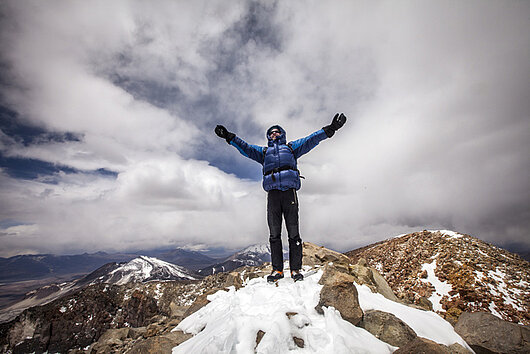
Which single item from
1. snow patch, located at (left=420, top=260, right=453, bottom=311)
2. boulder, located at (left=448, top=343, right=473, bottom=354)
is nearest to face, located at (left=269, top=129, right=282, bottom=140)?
boulder, located at (left=448, top=343, right=473, bottom=354)

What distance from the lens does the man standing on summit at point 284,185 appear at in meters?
7.17

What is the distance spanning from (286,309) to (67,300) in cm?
5958

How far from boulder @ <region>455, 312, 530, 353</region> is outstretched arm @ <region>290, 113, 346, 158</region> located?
6.45 metres

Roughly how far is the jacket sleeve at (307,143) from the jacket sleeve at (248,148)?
52.0 inches

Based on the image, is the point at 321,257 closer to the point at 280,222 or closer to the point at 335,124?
the point at 280,222

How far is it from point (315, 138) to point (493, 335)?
22.5 feet

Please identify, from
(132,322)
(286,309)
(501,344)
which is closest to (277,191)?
(286,309)

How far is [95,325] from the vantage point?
39.1 meters

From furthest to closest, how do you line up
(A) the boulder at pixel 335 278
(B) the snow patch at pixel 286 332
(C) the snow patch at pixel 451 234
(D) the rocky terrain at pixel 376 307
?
(C) the snow patch at pixel 451 234 → (A) the boulder at pixel 335 278 → (D) the rocky terrain at pixel 376 307 → (B) the snow patch at pixel 286 332

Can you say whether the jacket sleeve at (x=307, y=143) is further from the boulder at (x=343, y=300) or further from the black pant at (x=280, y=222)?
the boulder at (x=343, y=300)

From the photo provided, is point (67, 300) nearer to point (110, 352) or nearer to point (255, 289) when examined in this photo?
point (110, 352)

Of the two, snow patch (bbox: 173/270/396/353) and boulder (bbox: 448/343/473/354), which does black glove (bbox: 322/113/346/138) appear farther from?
boulder (bbox: 448/343/473/354)

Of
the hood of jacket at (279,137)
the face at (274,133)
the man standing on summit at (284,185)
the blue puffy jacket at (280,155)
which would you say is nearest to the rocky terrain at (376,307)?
the man standing on summit at (284,185)

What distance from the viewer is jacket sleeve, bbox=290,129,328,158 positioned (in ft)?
25.3
